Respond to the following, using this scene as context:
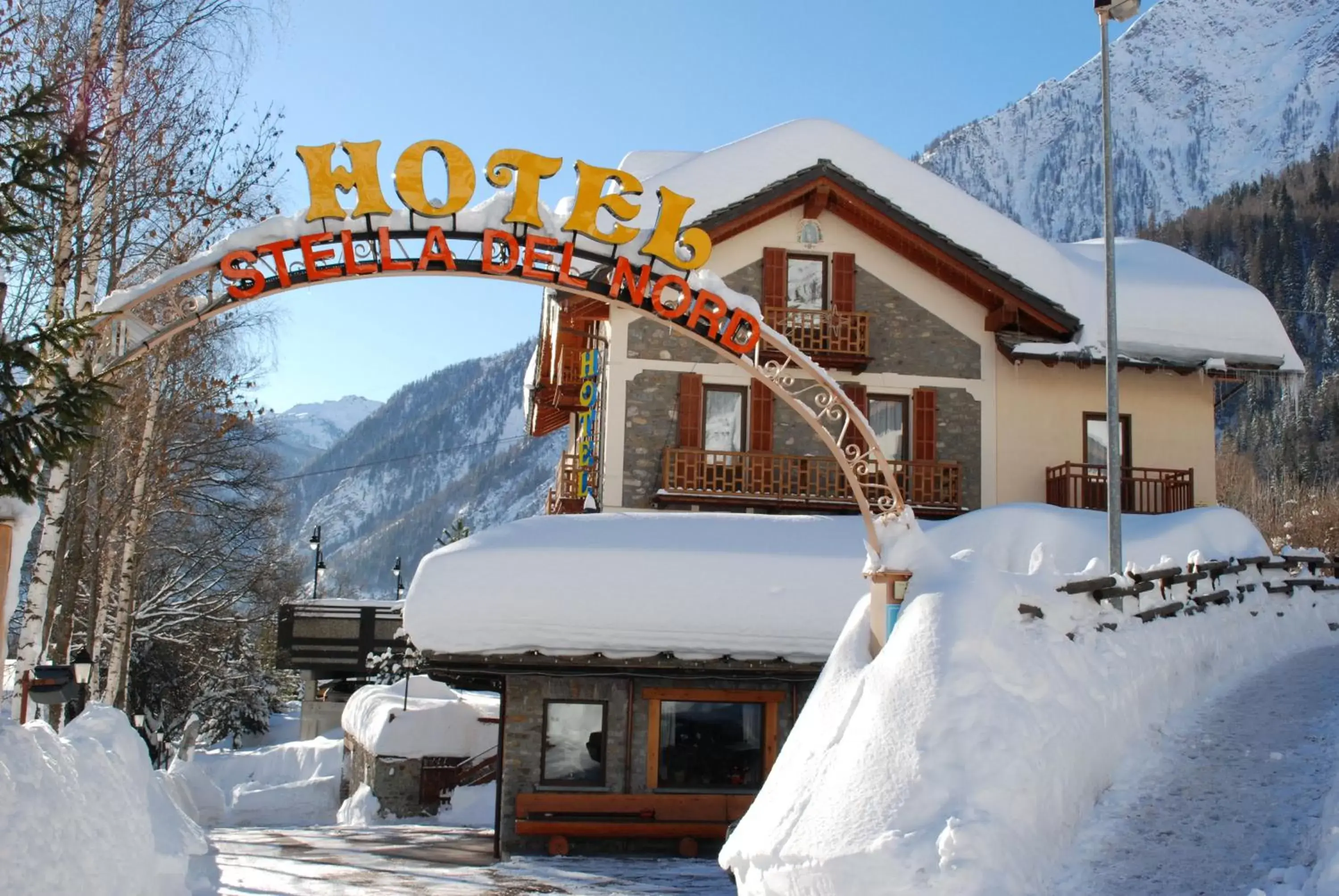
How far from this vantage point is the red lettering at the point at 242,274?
1131 centimetres

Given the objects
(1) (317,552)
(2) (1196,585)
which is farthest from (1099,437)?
(1) (317,552)

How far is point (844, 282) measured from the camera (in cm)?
2112

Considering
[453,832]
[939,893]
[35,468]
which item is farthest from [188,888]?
[453,832]

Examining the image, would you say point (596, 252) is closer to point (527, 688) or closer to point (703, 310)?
point (703, 310)

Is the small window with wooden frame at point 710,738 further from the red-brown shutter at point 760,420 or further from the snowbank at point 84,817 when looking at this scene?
the snowbank at point 84,817

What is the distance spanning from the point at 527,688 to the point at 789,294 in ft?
25.7

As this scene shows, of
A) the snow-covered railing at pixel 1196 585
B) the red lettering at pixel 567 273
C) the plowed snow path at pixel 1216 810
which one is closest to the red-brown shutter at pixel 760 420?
the snow-covered railing at pixel 1196 585

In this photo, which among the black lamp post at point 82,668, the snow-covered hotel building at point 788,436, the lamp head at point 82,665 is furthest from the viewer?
the snow-covered hotel building at point 788,436

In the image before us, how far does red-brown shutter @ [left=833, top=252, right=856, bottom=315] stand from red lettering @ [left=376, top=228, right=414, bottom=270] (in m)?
10.5

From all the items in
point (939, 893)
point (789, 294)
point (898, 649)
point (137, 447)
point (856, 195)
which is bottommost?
point (939, 893)

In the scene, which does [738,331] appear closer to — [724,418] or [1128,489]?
[724,418]

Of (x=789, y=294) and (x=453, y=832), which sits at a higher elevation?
(x=789, y=294)

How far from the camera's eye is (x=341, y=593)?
4306 inches

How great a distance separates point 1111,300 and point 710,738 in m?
7.66
